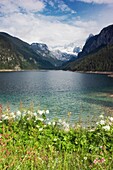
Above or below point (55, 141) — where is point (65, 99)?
below

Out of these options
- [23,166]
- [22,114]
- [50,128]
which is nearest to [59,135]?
[50,128]

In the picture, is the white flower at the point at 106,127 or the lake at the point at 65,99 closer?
the white flower at the point at 106,127

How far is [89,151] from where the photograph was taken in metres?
9.20

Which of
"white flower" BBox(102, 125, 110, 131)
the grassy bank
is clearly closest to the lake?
the grassy bank

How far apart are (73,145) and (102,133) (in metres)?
1.27

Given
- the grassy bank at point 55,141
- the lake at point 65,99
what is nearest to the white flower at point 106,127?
the grassy bank at point 55,141

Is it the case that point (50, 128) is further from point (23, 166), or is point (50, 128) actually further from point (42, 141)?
point (23, 166)

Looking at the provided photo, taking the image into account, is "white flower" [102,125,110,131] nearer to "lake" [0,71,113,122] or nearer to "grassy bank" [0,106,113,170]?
"grassy bank" [0,106,113,170]

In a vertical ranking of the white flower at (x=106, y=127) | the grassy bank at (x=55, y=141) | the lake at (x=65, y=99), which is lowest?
the lake at (x=65, y=99)

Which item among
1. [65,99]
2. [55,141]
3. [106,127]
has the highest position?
[106,127]

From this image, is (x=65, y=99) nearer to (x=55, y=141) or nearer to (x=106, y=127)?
(x=55, y=141)

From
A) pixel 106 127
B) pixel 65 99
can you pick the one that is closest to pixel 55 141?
pixel 106 127

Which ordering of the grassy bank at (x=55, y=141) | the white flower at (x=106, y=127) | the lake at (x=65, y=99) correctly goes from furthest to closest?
the lake at (x=65, y=99), the white flower at (x=106, y=127), the grassy bank at (x=55, y=141)

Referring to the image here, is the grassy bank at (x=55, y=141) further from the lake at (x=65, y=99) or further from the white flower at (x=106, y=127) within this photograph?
the lake at (x=65, y=99)
